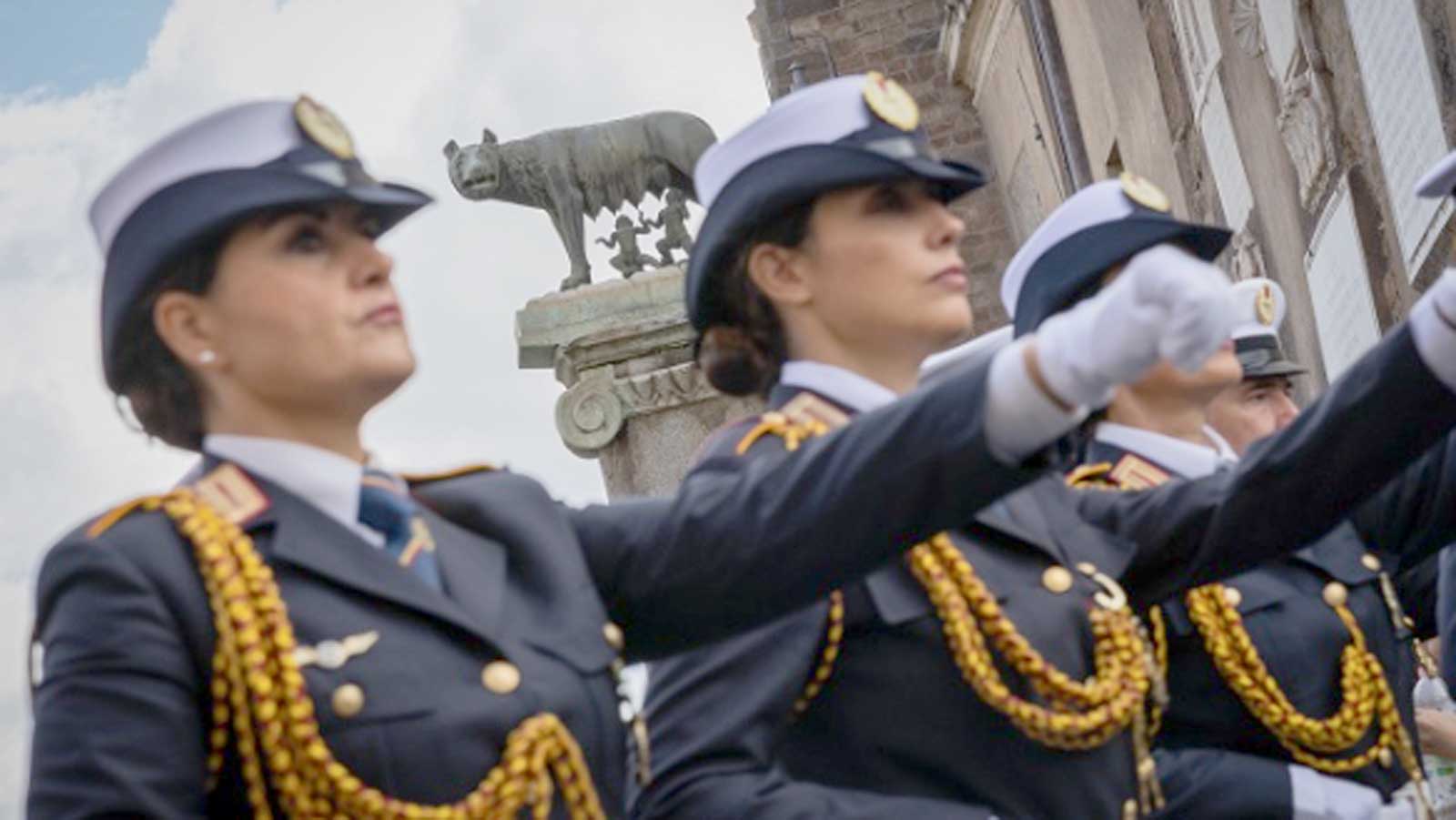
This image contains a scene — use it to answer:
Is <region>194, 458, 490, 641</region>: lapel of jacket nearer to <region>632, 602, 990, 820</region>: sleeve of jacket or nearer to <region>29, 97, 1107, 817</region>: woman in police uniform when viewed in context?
<region>29, 97, 1107, 817</region>: woman in police uniform

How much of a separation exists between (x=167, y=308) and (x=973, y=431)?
98 centimetres

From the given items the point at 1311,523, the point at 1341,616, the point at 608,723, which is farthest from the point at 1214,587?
the point at 608,723

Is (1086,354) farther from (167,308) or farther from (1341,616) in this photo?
(1341,616)

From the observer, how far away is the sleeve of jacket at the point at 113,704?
334 centimetres

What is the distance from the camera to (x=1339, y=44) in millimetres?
13047

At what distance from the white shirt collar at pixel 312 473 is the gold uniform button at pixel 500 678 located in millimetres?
224

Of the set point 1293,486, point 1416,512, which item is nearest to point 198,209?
point 1293,486

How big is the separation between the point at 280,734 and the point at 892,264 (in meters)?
1.36

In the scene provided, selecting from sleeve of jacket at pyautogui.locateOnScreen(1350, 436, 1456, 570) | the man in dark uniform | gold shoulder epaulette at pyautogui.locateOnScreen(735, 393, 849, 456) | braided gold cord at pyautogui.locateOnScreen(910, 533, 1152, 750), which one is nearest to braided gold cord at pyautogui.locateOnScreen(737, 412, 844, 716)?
gold shoulder epaulette at pyautogui.locateOnScreen(735, 393, 849, 456)

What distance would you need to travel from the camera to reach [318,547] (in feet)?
11.8

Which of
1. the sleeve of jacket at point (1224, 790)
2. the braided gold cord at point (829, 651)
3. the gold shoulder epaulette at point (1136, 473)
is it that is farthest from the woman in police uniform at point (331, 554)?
the gold shoulder epaulette at point (1136, 473)

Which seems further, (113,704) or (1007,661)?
(1007,661)

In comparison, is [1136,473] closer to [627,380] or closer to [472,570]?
[472,570]

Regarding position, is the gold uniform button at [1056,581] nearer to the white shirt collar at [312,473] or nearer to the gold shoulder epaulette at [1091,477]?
the gold shoulder epaulette at [1091,477]
